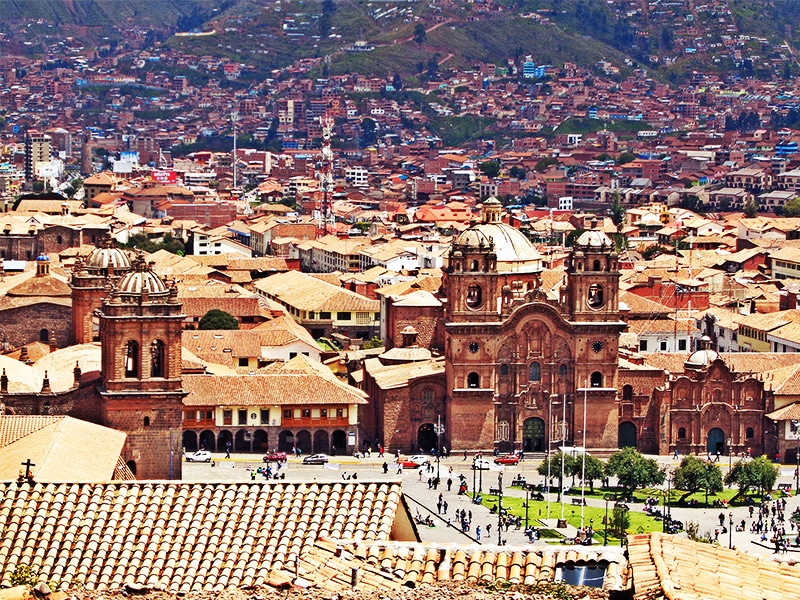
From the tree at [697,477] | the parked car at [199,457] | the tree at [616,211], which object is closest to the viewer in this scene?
the tree at [697,477]

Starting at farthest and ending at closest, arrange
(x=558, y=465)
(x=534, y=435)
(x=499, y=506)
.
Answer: (x=534, y=435), (x=558, y=465), (x=499, y=506)

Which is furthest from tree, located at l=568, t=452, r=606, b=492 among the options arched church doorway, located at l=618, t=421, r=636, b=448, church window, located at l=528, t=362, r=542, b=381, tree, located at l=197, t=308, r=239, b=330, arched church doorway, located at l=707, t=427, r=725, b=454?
tree, located at l=197, t=308, r=239, b=330

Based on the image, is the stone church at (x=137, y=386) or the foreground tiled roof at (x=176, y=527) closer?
the foreground tiled roof at (x=176, y=527)

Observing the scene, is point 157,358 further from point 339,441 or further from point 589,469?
point 339,441

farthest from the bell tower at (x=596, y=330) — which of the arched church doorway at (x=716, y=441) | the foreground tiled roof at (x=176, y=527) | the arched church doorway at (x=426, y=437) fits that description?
the foreground tiled roof at (x=176, y=527)

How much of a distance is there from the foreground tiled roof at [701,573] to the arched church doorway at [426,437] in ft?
130

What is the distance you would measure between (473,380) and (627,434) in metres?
5.25

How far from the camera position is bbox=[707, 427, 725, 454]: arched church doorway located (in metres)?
57.6

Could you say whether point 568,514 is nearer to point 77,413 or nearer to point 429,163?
point 77,413

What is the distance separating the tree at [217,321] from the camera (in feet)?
236

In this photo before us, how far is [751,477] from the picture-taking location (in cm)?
5044

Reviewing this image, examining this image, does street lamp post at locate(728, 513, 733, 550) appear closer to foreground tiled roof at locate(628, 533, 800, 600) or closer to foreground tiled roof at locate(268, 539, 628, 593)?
foreground tiled roof at locate(628, 533, 800, 600)

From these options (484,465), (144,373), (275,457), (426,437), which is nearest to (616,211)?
(426,437)

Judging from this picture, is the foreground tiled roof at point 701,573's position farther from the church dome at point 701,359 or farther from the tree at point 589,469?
the church dome at point 701,359
